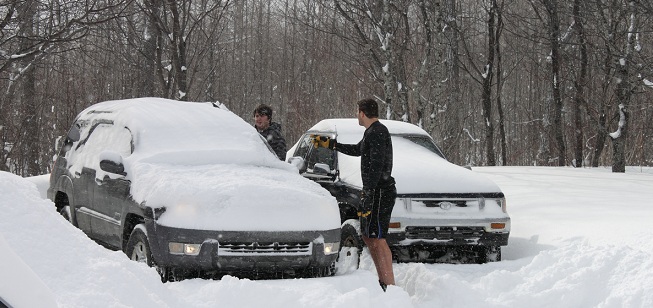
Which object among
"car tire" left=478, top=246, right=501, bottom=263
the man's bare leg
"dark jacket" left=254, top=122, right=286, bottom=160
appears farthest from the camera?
"dark jacket" left=254, top=122, right=286, bottom=160

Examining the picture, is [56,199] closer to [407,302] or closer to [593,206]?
[407,302]

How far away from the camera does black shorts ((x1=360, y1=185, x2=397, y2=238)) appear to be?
6707mm

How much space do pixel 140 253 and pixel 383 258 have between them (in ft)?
7.24

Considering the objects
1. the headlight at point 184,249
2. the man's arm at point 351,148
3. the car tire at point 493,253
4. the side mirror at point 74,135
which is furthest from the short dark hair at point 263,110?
the headlight at point 184,249

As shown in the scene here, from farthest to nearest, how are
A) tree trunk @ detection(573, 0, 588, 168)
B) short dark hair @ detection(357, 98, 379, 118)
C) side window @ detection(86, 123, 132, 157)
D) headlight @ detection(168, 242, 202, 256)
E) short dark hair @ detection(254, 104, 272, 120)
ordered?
tree trunk @ detection(573, 0, 588, 168), short dark hair @ detection(254, 104, 272, 120), side window @ detection(86, 123, 132, 157), short dark hair @ detection(357, 98, 379, 118), headlight @ detection(168, 242, 202, 256)

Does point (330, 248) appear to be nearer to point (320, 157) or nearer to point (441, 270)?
point (441, 270)

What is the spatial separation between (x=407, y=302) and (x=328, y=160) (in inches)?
157

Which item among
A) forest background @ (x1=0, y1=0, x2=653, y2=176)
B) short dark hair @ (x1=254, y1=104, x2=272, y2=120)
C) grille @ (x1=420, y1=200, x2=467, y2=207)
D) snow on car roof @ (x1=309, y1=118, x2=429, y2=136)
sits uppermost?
forest background @ (x1=0, y1=0, x2=653, y2=176)

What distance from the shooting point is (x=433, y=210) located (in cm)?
780

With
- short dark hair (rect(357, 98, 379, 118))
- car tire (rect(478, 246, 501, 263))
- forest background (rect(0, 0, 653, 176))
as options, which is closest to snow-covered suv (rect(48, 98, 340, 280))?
short dark hair (rect(357, 98, 379, 118))

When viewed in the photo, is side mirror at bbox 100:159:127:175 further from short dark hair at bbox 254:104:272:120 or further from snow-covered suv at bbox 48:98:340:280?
short dark hair at bbox 254:104:272:120

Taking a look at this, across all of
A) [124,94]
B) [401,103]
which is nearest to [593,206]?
[401,103]

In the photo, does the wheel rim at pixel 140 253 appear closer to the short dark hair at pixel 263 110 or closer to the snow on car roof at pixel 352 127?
the short dark hair at pixel 263 110

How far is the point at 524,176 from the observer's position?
13.3 m
